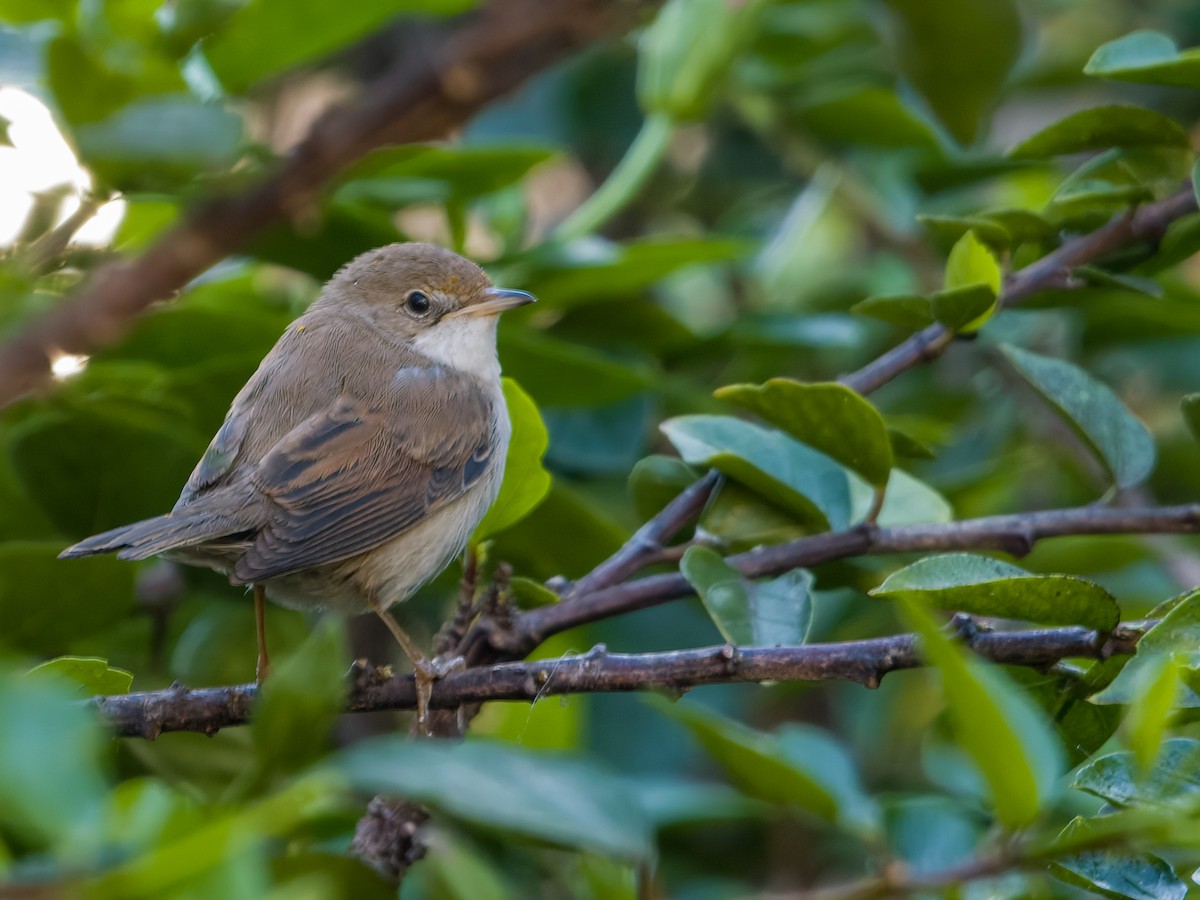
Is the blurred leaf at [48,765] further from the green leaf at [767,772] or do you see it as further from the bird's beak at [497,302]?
the bird's beak at [497,302]

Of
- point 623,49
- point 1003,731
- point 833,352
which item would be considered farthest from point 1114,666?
point 623,49

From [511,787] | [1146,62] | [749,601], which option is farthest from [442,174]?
[511,787]

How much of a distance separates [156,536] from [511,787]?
4.47 ft

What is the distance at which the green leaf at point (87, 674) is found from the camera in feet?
4.99

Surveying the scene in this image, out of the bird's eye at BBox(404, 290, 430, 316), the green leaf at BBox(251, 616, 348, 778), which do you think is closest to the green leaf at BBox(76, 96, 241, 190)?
the green leaf at BBox(251, 616, 348, 778)

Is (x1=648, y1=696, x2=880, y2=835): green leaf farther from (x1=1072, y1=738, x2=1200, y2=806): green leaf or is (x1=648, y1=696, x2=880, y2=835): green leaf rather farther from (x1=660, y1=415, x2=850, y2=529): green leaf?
(x1=660, y1=415, x2=850, y2=529): green leaf

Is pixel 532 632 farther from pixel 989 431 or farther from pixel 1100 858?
pixel 989 431

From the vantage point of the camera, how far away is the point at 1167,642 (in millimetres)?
1535

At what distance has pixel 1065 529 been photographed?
213 centimetres

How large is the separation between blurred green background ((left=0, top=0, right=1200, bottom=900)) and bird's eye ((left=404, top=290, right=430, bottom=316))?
0.29m

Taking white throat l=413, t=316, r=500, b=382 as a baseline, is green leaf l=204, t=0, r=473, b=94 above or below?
above

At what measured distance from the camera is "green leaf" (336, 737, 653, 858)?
0.98 metres

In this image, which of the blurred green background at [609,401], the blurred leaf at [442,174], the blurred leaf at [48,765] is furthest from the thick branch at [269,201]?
the blurred leaf at [442,174]

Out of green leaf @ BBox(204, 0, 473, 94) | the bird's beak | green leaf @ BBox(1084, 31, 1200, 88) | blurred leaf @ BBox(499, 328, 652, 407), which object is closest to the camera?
green leaf @ BBox(1084, 31, 1200, 88)
